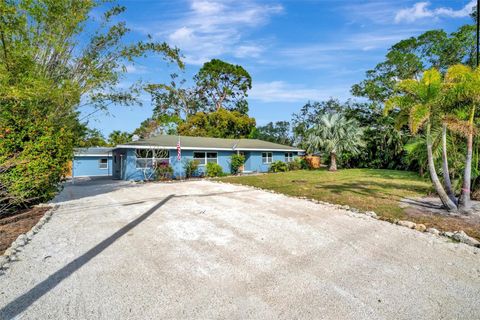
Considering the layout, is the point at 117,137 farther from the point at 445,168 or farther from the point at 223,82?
the point at 445,168

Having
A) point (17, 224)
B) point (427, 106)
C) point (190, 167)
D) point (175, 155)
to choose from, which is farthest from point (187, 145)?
point (427, 106)

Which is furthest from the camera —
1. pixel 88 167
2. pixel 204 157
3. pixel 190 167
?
pixel 88 167

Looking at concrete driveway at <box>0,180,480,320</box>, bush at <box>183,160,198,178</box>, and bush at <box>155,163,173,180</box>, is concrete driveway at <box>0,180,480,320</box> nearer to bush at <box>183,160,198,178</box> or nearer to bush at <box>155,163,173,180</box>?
bush at <box>155,163,173,180</box>

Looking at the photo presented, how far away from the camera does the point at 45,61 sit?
7633mm

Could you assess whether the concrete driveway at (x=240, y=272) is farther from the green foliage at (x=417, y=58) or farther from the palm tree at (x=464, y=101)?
the green foliage at (x=417, y=58)

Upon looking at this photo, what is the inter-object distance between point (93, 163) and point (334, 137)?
73.4 feet

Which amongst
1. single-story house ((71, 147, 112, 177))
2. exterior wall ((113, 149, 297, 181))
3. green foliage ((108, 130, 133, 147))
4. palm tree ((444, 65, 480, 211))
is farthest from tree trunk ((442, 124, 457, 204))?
green foliage ((108, 130, 133, 147))

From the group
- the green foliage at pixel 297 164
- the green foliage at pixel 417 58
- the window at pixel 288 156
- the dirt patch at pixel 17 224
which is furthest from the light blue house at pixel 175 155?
the green foliage at pixel 417 58

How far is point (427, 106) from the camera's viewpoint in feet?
20.2

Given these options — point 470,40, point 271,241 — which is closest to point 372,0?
point 271,241

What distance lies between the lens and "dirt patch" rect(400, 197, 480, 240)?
16.2 ft

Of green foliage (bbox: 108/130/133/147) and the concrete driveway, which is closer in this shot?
the concrete driveway

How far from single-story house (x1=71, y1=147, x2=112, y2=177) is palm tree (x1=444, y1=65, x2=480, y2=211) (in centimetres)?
2301

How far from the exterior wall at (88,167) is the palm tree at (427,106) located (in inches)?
933
